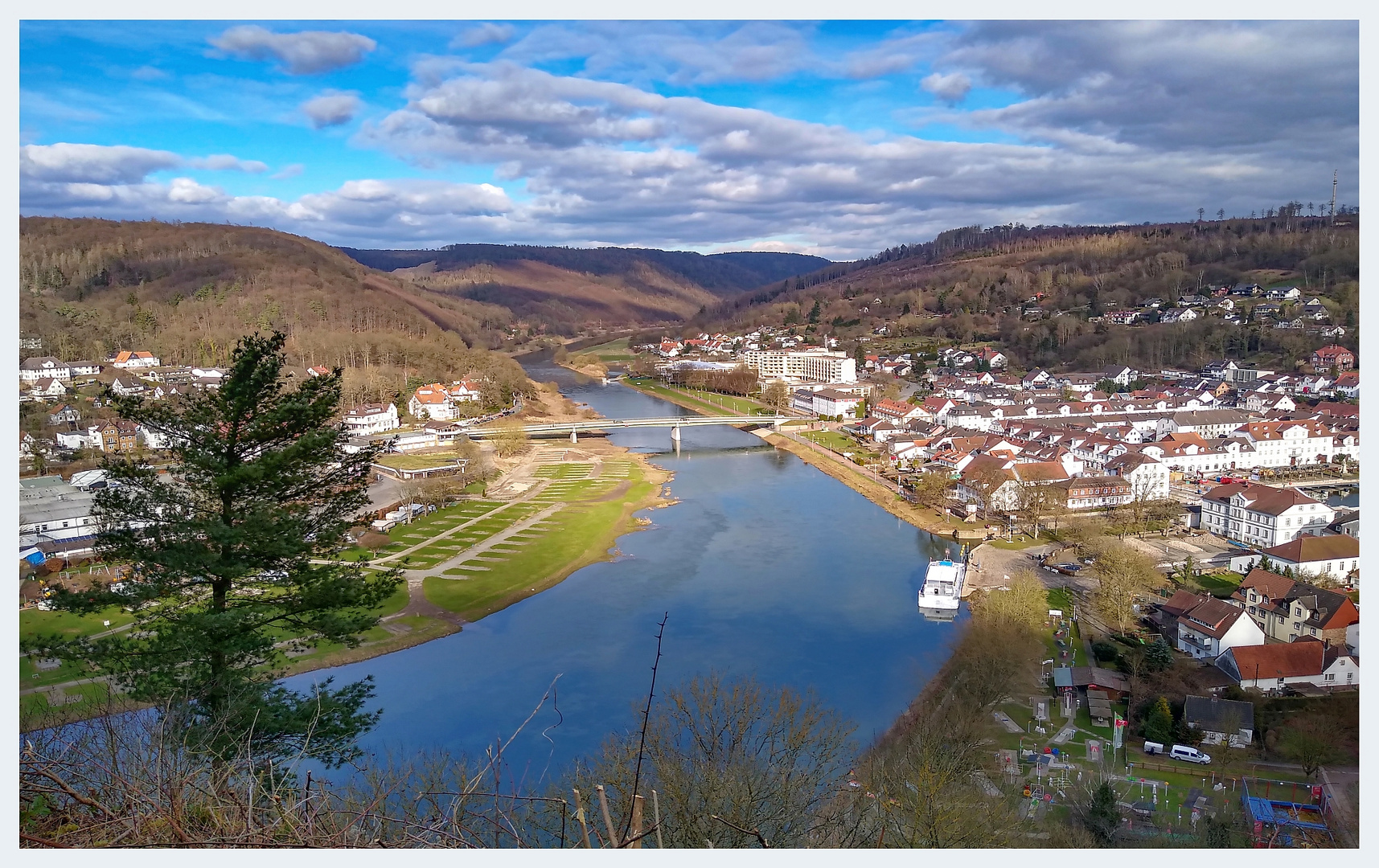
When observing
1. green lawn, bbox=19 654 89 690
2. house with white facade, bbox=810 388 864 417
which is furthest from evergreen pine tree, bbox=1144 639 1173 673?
house with white facade, bbox=810 388 864 417

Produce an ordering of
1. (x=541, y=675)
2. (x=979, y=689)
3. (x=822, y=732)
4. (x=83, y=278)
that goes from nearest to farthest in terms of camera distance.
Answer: (x=822, y=732) < (x=979, y=689) < (x=541, y=675) < (x=83, y=278)

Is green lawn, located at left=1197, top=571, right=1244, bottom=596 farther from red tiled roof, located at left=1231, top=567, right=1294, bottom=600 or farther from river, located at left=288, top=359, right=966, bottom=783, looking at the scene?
river, located at left=288, top=359, right=966, bottom=783

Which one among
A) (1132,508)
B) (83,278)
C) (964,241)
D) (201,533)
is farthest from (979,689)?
(964,241)

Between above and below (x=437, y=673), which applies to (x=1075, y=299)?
above

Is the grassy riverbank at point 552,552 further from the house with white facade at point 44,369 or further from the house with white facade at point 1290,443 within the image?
the house with white facade at point 44,369

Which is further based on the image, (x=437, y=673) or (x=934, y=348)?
(x=934, y=348)

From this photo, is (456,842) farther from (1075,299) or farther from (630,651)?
(1075,299)

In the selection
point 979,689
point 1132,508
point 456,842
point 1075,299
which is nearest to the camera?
point 456,842
